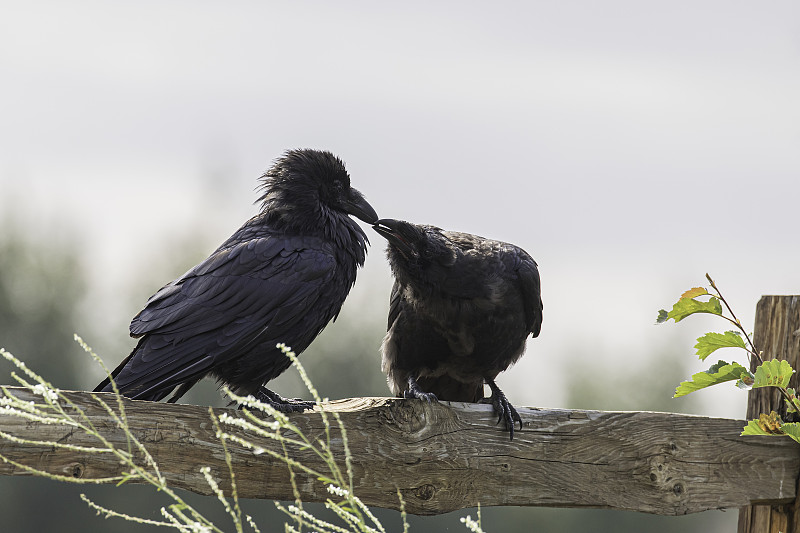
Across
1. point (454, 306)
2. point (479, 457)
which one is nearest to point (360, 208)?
point (454, 306)

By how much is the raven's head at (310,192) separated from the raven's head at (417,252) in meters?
0.22

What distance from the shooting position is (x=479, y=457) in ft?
9.01

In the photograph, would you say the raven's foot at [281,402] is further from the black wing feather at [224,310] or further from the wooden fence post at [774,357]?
the wooden fence post at [774,357]

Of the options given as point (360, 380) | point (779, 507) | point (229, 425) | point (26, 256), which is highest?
point (229, 425)

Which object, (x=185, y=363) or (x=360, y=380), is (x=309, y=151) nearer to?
(x=185, y=363)

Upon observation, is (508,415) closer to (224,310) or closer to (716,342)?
(716,342)

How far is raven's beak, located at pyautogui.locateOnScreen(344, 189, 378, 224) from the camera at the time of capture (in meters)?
3.68

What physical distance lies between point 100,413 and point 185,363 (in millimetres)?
713

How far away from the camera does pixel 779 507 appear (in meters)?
3.19

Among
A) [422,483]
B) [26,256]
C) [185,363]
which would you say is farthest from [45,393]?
[26,256]

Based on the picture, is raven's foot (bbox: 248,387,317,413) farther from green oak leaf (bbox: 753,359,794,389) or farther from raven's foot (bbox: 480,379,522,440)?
green oak leaf (bbox: 753,359,794,389)

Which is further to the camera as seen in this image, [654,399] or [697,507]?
[654,399]

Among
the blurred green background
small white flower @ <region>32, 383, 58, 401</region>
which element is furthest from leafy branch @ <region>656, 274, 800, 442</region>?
the blurred green background

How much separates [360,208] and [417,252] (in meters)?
0.40
